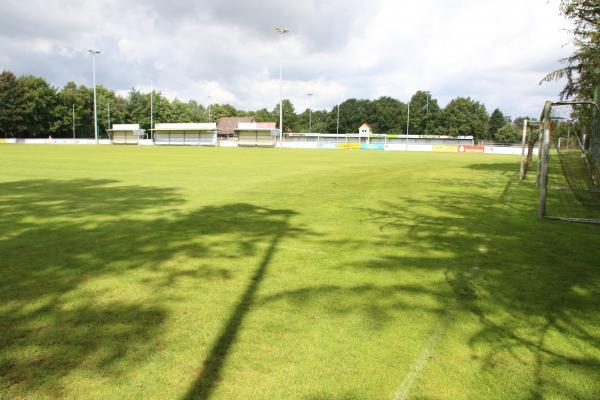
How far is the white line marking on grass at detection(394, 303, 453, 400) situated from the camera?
124 inches

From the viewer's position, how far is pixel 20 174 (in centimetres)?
1938

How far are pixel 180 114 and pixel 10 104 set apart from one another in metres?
44.0

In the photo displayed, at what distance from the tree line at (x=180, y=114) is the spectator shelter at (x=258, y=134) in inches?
1842

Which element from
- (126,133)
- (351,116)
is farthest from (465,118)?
(126,133)

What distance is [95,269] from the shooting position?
581 centimetres

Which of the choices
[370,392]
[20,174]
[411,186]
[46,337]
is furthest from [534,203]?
[20,174]

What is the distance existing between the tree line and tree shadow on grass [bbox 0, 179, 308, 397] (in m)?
99.4

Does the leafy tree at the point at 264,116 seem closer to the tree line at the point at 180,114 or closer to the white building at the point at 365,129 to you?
the tree line at the point at 180,114

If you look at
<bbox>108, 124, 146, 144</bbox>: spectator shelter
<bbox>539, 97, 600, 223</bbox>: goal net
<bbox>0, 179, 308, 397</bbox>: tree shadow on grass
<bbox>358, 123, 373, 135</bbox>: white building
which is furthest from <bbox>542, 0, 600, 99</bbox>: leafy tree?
<bbox>358, 123, 373, 135</bbox>: white building

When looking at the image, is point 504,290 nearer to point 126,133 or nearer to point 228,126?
point 126,133

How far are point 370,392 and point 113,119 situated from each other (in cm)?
12164

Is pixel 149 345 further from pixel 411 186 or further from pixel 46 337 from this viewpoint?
pixel 411 186

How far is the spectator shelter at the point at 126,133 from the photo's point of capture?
8888 cm

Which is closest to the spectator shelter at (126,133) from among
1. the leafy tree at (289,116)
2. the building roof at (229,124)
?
the building roof at (229,124)
